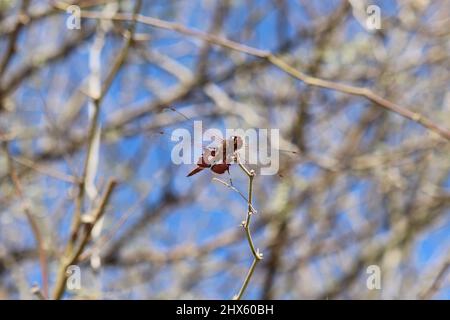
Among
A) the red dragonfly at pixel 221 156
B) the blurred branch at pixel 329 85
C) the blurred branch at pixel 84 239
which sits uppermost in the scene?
the blurred branch at pixel 329 85

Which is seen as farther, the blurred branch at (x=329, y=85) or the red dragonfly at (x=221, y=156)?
the blurred branch at (x=329, y=85)

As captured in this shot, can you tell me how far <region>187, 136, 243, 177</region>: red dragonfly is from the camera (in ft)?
3.30

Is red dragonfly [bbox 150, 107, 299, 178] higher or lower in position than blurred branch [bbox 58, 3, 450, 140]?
lower

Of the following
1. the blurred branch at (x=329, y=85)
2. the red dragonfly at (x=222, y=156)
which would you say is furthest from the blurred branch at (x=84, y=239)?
the blurred branch at (x=329, y=85)

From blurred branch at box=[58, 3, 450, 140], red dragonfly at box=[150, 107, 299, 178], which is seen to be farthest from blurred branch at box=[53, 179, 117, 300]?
blurred branch at box=[58, 3, 450, 140]

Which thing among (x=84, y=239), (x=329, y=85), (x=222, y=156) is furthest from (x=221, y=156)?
(x=329, y=85)

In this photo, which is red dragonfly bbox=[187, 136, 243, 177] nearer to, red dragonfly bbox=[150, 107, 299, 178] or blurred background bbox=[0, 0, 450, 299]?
red dragonfly bbox=[150, 107, 299, 178]

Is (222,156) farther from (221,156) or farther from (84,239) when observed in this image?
(84,239)

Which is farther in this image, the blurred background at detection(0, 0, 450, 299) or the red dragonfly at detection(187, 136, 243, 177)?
the blurred background at detection(0, 0, 450, 299)

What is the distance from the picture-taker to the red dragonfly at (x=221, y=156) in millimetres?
1007

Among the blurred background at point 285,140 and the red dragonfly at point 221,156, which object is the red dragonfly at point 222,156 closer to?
the red dragonfly at point 221,156

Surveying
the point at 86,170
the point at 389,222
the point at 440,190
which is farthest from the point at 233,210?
A: the point at 86,170

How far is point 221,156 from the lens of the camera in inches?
40.1
